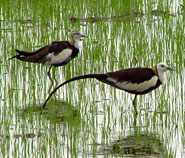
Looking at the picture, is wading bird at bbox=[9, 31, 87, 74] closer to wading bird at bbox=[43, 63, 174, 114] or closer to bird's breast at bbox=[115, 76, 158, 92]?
wading bird at bbox=[43, 63, 174, 114]

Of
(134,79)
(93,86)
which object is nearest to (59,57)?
(93,86)

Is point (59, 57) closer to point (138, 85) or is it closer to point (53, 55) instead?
point (53, 55)

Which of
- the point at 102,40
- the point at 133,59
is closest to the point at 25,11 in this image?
the point at 102,40

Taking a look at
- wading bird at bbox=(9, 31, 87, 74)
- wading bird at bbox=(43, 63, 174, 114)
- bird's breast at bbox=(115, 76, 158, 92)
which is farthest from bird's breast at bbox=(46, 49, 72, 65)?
bird's breast at bbox=(115, 76, 158, 92)

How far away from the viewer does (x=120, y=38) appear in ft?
33.2

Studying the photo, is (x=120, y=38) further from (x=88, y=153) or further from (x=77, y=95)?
(x=88, y=153)

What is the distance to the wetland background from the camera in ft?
20.0

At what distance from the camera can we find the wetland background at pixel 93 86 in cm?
609

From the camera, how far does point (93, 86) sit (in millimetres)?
7926

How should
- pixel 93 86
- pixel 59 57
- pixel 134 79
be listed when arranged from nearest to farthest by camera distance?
1. pixel 134 79
2. pixel 93 86
3. pixel 59 57

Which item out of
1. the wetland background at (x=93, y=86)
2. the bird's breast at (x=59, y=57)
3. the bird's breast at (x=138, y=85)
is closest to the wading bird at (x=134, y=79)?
the bird's breast at (x=138, y=85)

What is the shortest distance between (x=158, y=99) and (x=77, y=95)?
1126mm

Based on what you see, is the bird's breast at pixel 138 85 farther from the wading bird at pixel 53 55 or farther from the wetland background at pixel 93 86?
the wading bird at pixel 53 55

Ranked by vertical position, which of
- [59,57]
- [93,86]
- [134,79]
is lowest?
[93,86]
